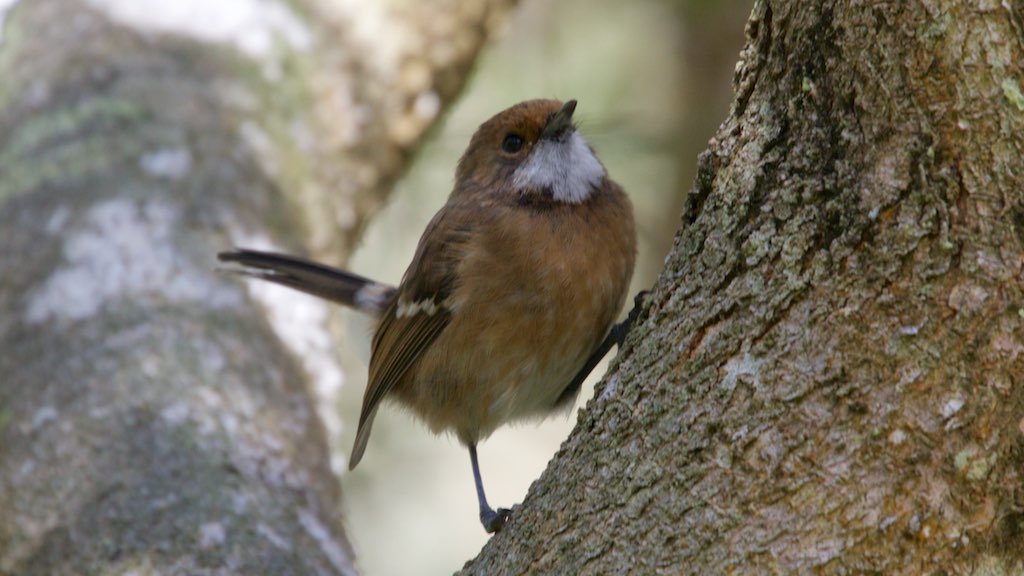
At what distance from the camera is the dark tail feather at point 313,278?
4953 mm

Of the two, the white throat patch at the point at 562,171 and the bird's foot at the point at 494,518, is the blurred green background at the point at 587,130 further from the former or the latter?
the bird's foot at the point at 494,518

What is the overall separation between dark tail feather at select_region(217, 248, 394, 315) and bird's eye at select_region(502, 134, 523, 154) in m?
1.06

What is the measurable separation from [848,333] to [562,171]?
2.30 metres

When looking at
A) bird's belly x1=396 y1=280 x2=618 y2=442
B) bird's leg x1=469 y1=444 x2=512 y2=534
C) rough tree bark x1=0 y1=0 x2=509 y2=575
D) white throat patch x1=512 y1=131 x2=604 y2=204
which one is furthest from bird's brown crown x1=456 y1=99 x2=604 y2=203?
rough tree bark x1=0 y1=0 x2=509 y2=575

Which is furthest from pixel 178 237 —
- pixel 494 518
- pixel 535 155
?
pixel 494 518

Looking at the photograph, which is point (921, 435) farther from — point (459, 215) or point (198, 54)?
Answer: point (198, 54)

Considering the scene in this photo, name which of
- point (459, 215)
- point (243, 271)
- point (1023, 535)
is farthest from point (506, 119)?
point (1023, 535)

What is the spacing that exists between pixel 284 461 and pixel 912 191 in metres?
2.87

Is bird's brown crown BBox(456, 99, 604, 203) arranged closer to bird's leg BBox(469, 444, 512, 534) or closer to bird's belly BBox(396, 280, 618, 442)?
bird's belly BBox(396, 280, 618, 442)

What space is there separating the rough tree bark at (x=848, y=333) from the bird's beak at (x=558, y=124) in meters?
1.96

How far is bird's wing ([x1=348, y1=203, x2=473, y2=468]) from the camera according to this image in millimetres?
4395

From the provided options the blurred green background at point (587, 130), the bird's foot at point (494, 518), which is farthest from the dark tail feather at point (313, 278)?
the blurred green background at point (587, 130)

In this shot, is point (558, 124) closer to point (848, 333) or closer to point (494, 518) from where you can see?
point (494, 518)

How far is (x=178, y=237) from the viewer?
5.16 m
